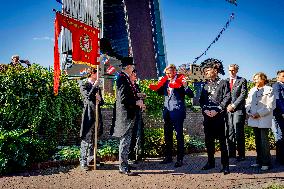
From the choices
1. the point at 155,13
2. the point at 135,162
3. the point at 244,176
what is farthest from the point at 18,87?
the point at 155,13

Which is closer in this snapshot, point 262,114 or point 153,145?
point 262,114

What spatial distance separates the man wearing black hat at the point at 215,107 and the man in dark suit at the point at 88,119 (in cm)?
225

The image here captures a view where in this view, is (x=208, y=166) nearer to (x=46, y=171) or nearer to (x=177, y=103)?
(x=177, y=103)

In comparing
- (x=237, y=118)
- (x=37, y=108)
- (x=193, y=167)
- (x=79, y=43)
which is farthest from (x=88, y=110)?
(x=237, y=118)

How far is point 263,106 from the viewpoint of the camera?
21.1 ft

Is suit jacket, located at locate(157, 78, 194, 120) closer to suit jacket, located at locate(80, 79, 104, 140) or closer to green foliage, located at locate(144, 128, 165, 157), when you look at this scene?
green foliage, located at locate(144, 128, 165, 157)

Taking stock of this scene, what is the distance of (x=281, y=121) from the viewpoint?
23.4ft

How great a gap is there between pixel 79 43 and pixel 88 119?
1.63 metres

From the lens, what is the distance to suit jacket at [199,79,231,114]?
6.20 meters

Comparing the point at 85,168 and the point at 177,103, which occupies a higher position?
the point at 177,103

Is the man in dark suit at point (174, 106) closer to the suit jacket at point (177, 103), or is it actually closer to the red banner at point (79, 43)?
the suit jacket at point (177, 103)

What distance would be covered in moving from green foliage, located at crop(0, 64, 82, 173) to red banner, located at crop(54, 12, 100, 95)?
123cm

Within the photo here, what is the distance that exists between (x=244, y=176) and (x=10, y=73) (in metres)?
5.71

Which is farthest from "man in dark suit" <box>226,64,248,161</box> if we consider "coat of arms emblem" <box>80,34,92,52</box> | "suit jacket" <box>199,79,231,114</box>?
"coat of arms emblem" <box>80,34,92,52</box>
